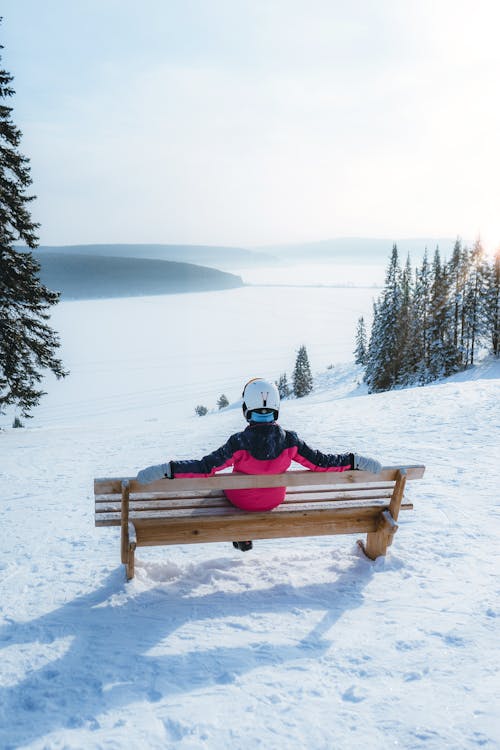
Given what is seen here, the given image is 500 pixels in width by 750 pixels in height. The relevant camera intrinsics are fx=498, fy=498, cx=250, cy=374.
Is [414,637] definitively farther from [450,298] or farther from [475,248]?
[475,248]

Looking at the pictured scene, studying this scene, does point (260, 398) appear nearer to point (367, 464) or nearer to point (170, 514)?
point (367, 464)

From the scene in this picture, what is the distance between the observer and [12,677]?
3.58m

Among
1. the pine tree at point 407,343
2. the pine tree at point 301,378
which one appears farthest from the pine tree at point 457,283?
the pine tree at point 301,378

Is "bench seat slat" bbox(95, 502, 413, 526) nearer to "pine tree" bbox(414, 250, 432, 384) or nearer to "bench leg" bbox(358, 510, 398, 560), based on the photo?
"bench leg" bbox(358, 510, 398, 560)

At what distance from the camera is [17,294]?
18188mm

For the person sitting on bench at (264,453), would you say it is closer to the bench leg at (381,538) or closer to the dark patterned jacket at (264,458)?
the dark patterned jacket at (264,458)

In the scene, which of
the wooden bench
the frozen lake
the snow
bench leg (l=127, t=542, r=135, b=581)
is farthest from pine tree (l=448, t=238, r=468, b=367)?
bench leg (l=127, t=542, r=135, b=581)

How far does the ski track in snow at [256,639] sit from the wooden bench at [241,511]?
54 centimetres

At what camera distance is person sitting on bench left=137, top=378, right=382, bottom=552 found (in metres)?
4.62

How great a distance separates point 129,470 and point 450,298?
147 feet

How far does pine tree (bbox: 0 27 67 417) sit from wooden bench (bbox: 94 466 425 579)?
598 inches

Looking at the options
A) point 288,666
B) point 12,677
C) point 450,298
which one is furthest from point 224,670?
point 450,298

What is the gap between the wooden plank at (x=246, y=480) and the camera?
4305mm

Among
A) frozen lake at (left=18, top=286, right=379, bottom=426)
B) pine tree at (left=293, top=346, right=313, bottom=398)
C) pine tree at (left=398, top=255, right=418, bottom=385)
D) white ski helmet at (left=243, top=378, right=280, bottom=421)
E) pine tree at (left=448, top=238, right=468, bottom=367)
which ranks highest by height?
pine tree at (left=448, top=238, right=468, bottom=367)
